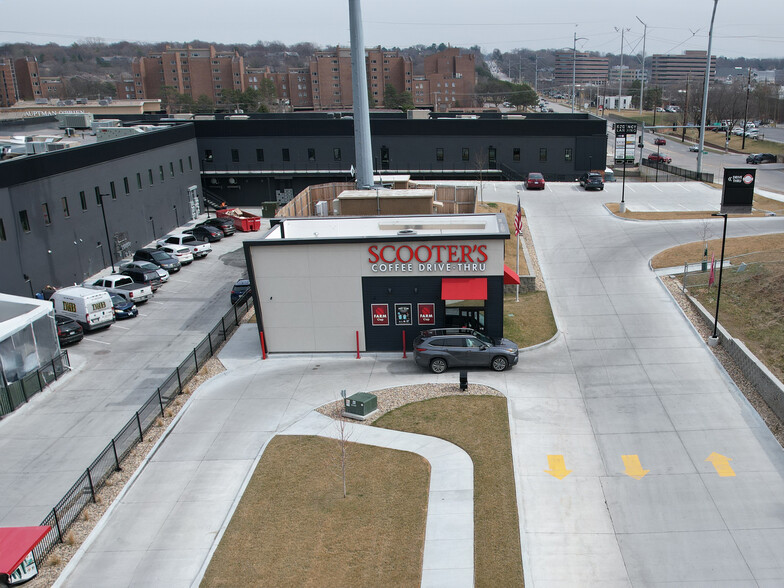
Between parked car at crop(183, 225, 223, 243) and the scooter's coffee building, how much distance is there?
23274mm

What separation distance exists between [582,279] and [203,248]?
24.8m

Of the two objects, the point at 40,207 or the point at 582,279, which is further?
the point at 40,207

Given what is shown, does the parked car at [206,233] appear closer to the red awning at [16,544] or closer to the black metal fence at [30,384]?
the black metal fence at [30,384]

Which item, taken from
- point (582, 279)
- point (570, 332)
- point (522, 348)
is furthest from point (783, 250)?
point (522, 348)

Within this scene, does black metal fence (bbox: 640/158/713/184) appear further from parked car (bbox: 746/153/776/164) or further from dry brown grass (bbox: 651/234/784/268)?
dry brown grass (bbox: 651/234/784/268)

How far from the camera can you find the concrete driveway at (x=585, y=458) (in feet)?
49.9

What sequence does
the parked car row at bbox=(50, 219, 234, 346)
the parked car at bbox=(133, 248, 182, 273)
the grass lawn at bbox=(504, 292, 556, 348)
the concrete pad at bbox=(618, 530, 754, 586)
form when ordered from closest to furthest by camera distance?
1. the concrete pad at bbox=(618, 530, 754, 586)
2. the grass lawn at bbox=(504, 292, 556, 348)
3. the parked car row at bbox=(50, 219, 234, 346)
4. the parked car at bbox=(133, 248, 182, 273)

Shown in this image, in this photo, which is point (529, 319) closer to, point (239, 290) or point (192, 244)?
point (239, 290)

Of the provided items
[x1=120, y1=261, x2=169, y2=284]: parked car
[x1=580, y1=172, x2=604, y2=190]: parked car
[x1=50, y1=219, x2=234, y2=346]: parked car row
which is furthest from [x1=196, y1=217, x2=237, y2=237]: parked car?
[x1=580, y1=172, x2=604, y2=190]: parked car

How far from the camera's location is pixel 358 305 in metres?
27.1

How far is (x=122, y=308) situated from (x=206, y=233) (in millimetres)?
16559

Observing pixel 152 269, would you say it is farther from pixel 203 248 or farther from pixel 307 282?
pixel 307 282

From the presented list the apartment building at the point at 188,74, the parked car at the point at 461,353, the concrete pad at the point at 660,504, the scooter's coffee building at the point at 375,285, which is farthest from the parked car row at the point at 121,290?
the apartment building at the point at 188,74

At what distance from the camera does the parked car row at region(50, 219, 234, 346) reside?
3184 centimetres
